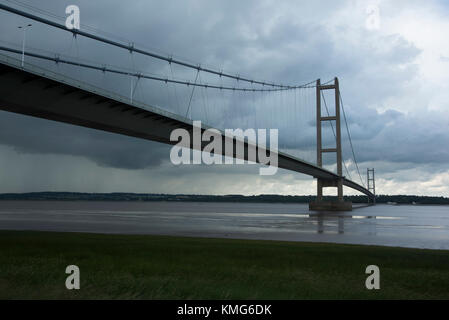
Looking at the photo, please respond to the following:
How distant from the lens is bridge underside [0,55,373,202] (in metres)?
18.6

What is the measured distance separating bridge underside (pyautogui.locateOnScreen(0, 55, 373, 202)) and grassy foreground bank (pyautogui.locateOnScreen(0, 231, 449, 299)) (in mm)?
9005

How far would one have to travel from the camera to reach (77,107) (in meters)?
Answer: 22.2

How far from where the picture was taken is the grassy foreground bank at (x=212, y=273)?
22.5 feet

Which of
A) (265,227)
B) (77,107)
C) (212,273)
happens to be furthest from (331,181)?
(212,273)

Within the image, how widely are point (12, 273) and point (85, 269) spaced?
4.59 ft

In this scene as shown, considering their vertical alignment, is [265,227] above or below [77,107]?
below

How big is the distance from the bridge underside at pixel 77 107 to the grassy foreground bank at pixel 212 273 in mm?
9005

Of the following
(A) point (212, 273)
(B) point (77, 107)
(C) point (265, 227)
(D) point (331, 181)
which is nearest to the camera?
(A) point (212, 273)

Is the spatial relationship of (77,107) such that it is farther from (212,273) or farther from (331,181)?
(331,181)

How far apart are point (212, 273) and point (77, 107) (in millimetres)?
16698

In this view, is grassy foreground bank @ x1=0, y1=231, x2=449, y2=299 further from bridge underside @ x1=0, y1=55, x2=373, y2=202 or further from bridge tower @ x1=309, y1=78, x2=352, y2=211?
bridge tower @ x1=309, y1=78, x2=352, y2=211

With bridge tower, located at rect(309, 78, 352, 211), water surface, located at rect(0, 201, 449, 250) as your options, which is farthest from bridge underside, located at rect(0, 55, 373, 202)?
bridge tower, located at rect(309, 78, 352, 211)

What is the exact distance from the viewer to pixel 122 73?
120 feet
